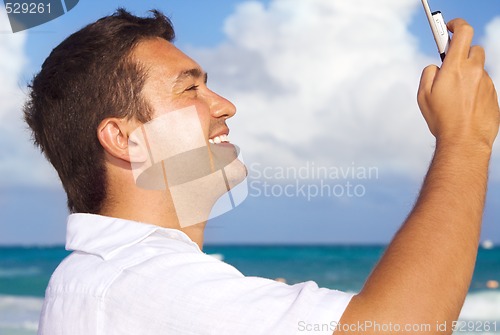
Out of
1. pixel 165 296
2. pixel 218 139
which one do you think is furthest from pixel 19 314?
pixel 165 296

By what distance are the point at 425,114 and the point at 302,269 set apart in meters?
24.3

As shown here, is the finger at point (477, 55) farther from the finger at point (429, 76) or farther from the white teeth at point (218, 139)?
the white teeth at point (218, 139)

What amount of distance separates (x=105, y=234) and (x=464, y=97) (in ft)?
2.72

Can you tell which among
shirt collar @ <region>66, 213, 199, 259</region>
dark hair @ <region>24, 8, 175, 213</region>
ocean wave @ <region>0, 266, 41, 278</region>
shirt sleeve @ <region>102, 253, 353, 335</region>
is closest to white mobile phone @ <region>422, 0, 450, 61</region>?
shirt sleeve @ <region>102, 253, 353, 335</region>

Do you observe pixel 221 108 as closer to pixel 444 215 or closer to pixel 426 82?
pixel 426 82

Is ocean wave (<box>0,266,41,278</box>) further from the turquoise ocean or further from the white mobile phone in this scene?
the white mobile phone

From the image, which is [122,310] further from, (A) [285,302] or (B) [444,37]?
(B) [444,37]

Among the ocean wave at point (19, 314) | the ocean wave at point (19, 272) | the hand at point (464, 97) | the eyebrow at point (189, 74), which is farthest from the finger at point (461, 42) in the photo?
the ocean wave at point (19, 272)

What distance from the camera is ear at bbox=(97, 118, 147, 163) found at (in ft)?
6.47

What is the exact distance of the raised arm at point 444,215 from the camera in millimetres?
1251

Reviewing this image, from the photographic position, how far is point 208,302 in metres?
1.37

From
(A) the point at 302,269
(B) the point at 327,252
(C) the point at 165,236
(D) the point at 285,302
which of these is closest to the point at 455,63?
(D) the point at 285,302

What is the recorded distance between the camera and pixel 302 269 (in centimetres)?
2550

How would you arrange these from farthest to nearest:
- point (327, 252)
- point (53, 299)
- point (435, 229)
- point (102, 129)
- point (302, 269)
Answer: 1. point (327, 252)
2. point (302, 269)
3. point (102, 129)
4. point (53, 299)
5. point (435, 229)
